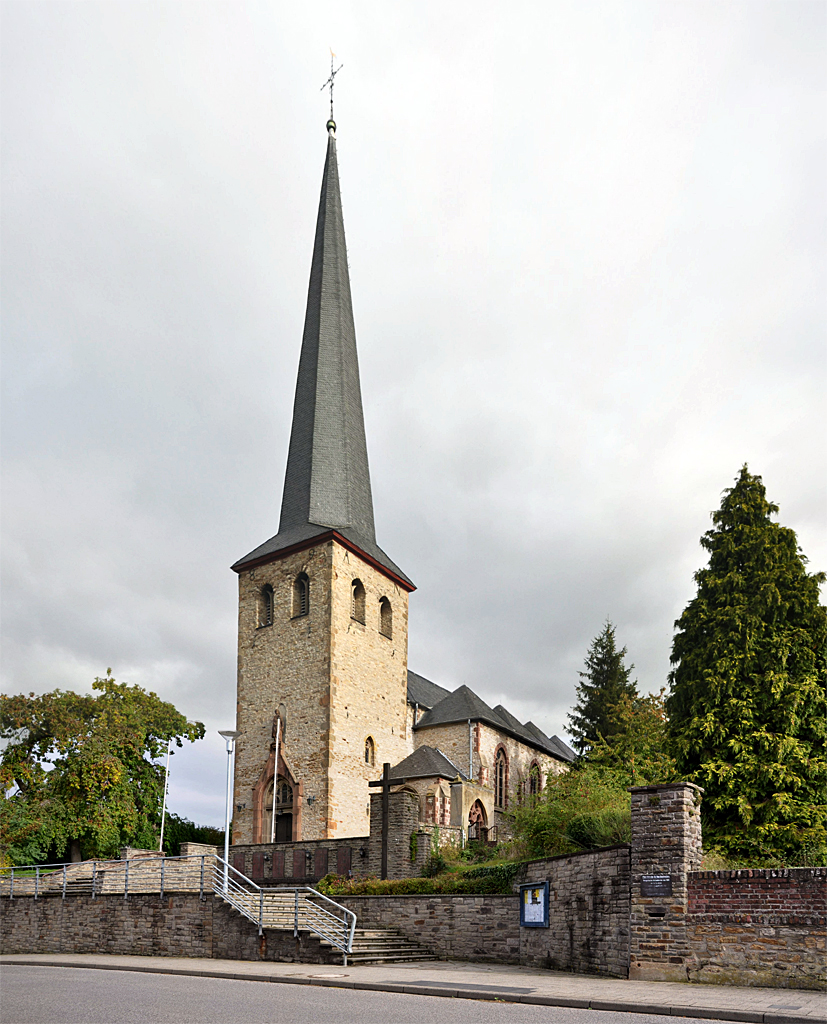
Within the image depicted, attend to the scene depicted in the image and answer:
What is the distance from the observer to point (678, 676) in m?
21.6

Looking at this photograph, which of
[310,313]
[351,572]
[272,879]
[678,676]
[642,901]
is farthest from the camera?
[310,313]

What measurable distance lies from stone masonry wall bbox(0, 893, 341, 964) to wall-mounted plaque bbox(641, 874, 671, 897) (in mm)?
5986

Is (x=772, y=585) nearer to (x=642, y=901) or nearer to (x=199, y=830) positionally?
(x=642, y=901)

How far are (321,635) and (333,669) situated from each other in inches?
52.8

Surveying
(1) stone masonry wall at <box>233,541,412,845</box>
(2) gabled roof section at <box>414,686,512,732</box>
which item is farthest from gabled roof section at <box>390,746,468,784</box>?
(2) gabled roof section at <box>414,686,512,732</box>

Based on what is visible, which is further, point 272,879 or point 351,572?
point 351,572

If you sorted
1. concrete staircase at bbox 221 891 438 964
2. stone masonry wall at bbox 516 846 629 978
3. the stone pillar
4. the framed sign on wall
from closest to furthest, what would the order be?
1. the stone pillar
2. stone masonry wall at bbox 516 846 629 978
3. the framed sign on wall
4. concrete staircase at bbox 221 891 438 964

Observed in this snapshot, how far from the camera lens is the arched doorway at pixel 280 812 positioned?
2945 cm

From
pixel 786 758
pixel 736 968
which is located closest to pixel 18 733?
pixel 786 758

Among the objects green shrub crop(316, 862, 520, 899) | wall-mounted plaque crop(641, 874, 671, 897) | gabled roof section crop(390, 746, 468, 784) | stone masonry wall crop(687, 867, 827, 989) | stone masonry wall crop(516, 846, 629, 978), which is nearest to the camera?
stone masonry wall crop(687, 867, 827, 989)

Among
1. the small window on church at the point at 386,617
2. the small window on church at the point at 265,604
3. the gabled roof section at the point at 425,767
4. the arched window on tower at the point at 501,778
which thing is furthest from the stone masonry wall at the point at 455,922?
the arched window on tower at the point at 501,778

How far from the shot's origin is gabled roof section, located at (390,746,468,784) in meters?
31.0

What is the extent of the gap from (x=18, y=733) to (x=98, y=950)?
16.8m

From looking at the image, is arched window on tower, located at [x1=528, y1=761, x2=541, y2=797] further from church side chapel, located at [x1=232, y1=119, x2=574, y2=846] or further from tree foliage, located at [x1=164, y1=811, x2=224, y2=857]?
tree foliage, located at [x1=164, y1=811, x2=224, y2=857]
